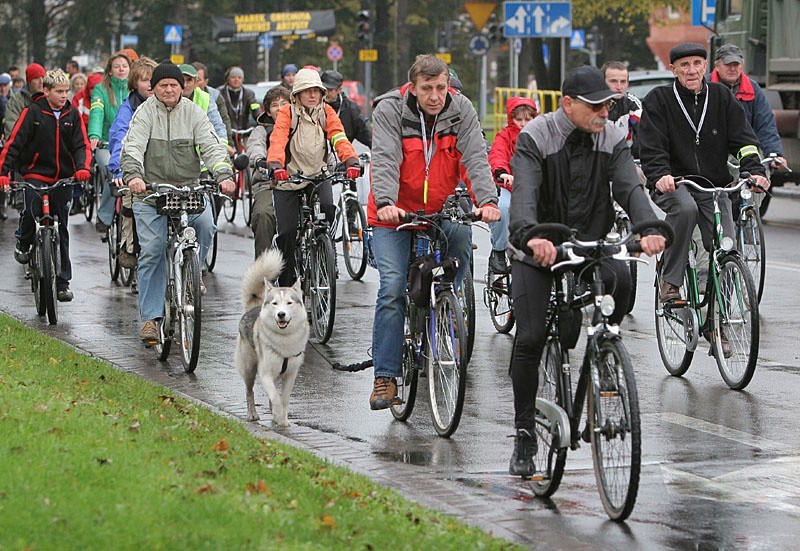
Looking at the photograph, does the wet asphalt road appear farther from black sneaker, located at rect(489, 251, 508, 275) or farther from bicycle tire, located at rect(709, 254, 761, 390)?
black sneaker, located at rect(489, 251, 508, 275)

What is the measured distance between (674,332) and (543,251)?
13.0ft

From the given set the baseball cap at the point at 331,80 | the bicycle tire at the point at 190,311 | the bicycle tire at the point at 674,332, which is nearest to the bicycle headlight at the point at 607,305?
the bicycle tire at the point at 674,332

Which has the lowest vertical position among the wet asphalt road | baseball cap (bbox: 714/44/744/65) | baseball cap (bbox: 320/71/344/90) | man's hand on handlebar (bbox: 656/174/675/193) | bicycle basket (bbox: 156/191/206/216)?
the wet asphalt road

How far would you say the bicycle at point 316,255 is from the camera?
38.8ft

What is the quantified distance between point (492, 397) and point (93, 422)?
2.90 metres

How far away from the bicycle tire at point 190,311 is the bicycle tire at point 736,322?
325 cm

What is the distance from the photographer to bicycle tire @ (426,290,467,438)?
806 centimetres

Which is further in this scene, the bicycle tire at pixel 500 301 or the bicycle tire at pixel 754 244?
the bicycle tire at pixel 754 244

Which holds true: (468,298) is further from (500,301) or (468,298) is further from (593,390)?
(593,390)

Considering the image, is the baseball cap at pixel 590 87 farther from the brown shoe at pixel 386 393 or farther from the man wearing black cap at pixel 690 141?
the man wearing black cap at pixel 690 141

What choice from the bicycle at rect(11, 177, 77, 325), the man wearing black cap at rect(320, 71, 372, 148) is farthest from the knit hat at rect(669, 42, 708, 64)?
the bicycle at rect(11, 177, 77, 325)

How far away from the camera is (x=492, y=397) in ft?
31.4

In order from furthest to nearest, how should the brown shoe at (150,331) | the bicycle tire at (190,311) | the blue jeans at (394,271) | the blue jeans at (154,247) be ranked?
the brown shoe at (150,331) → the blue jeans at (154,247) → the bicycle tire at (190,311) → the blue jeans at (394,271)

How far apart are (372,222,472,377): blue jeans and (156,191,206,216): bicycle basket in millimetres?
2557
